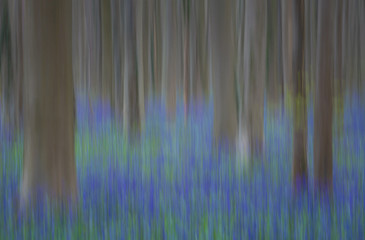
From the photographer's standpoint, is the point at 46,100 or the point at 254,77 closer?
the point at 46,100

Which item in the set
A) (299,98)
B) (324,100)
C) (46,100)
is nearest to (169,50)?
(299,98)

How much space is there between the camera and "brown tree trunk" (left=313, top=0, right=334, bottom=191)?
6.18 m

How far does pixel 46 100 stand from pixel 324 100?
3026 millimetres

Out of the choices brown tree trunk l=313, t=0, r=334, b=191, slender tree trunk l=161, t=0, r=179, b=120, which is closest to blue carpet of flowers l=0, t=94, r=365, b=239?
brown tree trunk l=313, t=0, r=334, b=191

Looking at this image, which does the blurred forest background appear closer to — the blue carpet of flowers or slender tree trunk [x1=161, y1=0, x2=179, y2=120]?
slender tree trunk [x1=161, y1=0, x2=179, y2=120]

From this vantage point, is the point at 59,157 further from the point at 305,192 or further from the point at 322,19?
the point at 322,19

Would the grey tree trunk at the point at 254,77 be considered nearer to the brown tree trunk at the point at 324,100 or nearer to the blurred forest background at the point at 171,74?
the blurred forest background at the point at 171,74

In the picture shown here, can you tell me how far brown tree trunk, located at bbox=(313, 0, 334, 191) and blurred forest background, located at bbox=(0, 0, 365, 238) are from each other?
1 centimetres

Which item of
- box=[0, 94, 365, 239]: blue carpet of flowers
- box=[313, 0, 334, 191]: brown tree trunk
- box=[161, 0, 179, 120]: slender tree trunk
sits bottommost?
box=[0, 94, 365, 239]: blue carpet of flowers

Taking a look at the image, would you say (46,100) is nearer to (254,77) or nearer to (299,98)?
(299,98)

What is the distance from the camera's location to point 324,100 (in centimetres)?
629

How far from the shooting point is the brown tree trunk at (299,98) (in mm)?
6410

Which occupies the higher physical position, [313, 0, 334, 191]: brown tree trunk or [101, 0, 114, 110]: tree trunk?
[101, 0, 114, 110]: tree trunk

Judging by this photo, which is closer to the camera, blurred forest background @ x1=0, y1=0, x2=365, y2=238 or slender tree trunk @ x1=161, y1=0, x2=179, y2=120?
Result: blurred forest background @ x1=0, y1=0, x2=365, y2=238
